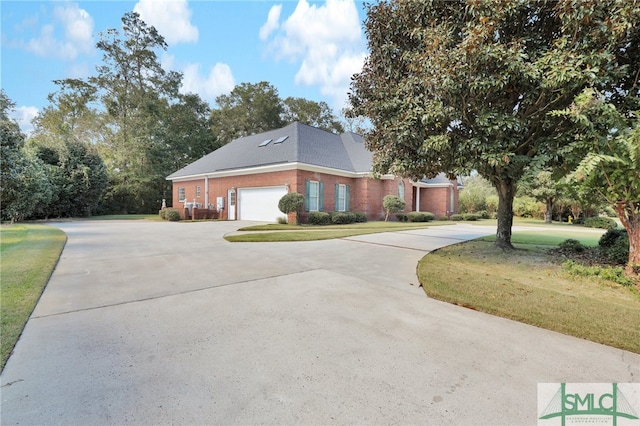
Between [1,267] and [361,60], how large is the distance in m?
9.83

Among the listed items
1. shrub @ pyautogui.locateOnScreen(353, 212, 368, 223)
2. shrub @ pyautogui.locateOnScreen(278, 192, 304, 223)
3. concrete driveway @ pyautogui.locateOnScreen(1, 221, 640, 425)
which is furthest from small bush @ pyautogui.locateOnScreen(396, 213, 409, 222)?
concrete driveway @ pyautogui.locateOnScreen(1, 221, 640, 425)

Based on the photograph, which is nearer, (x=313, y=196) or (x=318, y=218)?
(x=318, y=218)

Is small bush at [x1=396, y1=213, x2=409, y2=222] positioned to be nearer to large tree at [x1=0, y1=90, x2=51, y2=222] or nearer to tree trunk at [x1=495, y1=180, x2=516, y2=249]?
tree trunk at [x1=495, y1=180, x2=516, y2=249]

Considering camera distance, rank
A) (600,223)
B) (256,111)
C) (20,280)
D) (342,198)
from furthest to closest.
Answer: (256,111), (342,198), (600,223), (20,280)

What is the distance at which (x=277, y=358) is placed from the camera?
8.89 ft

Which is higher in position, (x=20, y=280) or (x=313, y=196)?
(x=313, y=196)

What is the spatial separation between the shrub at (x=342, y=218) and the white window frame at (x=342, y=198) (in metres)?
1.38

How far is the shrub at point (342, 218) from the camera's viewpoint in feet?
57.8

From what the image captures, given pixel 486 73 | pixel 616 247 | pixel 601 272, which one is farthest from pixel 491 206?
pixel 486 73

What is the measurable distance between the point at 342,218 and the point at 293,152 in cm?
493

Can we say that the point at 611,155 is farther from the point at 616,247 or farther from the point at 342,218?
the point at 342,218

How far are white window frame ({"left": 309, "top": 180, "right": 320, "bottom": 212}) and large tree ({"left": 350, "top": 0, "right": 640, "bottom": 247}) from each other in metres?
9.70

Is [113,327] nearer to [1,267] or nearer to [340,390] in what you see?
[340,390]

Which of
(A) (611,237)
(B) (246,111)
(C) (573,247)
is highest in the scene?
(B) (246,111)
